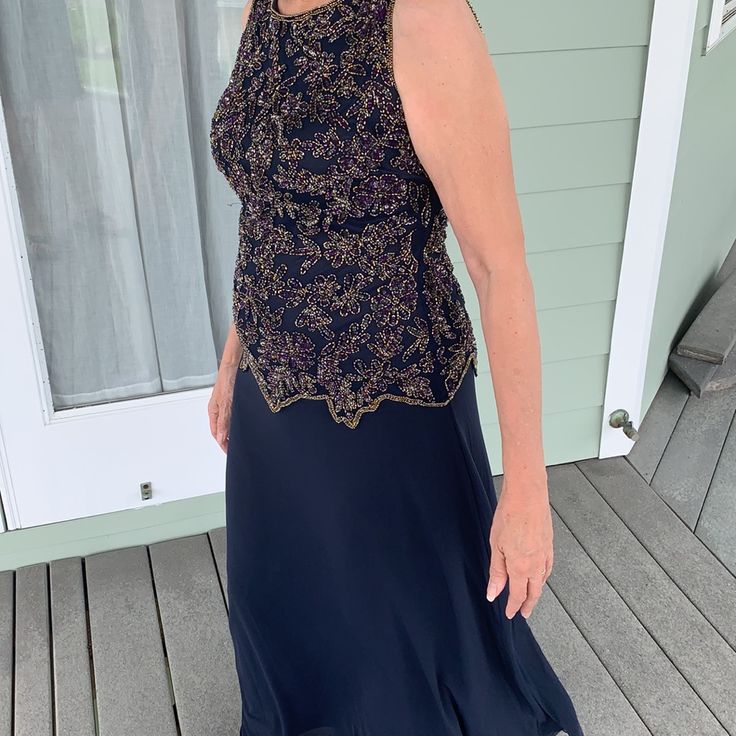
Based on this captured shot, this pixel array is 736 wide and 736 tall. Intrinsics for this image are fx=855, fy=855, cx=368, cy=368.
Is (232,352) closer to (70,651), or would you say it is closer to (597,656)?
(70,651)

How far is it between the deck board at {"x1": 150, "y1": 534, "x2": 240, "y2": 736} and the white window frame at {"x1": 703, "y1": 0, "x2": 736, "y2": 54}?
2.10 metres

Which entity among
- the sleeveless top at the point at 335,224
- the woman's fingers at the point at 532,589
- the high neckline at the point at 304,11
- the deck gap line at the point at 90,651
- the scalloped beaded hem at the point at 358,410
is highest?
the high neckline at the point at 304,11

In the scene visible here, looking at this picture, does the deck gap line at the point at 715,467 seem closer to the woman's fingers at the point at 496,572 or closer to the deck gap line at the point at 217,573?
the deck gap line at the point at 217,573

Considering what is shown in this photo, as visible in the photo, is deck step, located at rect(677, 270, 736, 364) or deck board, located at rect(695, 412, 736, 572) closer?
deck board, located at rect(695, 412, 736, 572)

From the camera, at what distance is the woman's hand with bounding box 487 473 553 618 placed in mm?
1122

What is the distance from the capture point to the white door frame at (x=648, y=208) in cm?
220

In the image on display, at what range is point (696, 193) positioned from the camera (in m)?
3.06

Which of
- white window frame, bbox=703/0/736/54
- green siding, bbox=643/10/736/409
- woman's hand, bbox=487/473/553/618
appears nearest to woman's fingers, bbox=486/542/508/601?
woman's hand, bbox=487/473/553/618

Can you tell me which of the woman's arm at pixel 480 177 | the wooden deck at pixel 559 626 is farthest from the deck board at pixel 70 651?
the woman's arm at pixel 480 177

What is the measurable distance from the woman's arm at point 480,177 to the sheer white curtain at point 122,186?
3.49 feet

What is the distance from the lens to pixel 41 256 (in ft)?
6.66

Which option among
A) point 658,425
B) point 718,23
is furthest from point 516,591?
point 718,23

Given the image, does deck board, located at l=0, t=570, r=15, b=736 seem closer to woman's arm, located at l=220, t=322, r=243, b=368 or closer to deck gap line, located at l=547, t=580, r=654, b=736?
woman's arm, located at l=220, t=322, r=243, b=368

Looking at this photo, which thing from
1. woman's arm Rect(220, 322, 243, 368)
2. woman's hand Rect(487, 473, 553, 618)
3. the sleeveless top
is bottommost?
woman's hand Rect(487, 473, 553, 618)
